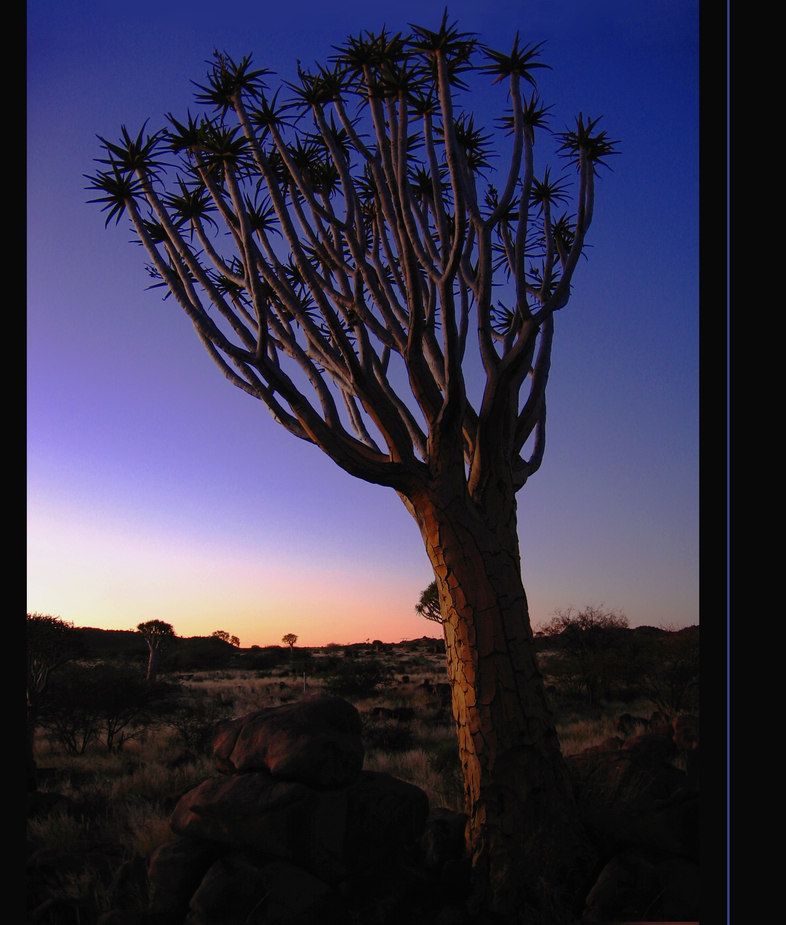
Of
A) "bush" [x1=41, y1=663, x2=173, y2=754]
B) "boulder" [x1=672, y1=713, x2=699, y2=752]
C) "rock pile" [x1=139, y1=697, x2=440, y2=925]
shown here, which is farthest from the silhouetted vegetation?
"boulder" [x1=672, y1=713, x2=699, y2=752]

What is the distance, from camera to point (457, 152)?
18.4ft

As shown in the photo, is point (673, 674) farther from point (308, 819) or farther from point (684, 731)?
point (308, 819)

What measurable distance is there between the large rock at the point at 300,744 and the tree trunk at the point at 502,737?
0.97 metres

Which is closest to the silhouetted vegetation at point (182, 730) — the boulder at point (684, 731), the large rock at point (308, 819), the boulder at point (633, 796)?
the large rock at point (308, 819)

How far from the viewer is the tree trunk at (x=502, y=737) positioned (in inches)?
199

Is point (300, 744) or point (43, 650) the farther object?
point (43, 650)

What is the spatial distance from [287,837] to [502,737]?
1.68 metres

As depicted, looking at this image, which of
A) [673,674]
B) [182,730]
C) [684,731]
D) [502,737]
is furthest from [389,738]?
[502,737]

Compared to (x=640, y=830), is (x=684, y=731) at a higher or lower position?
lower

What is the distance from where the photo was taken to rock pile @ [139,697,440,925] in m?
4.85

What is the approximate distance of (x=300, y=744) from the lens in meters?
5.61

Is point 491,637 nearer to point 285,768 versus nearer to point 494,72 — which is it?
point 285,768
